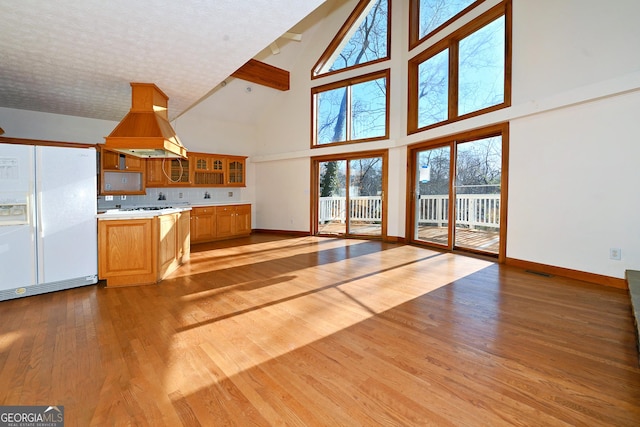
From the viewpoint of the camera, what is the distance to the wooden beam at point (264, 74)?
6.85m

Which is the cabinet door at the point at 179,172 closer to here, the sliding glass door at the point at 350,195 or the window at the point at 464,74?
the sliding glass door at the point at 350,195

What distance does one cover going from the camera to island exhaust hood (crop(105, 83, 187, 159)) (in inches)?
140

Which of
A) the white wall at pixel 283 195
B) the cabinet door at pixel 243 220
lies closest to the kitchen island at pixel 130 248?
the cabinet door at pixel 243 220

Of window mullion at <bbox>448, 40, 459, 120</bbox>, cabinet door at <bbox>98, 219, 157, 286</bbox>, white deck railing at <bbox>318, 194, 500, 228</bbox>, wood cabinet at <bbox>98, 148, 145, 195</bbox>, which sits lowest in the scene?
cabinet door at <bbox>98, 219, 157, 286</bbox>

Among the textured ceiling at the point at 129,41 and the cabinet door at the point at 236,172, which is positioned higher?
the textured ceiling at the point at 129,41

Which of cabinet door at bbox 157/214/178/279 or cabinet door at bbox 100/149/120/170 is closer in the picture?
cabinet door at bbox 157/214/178/279

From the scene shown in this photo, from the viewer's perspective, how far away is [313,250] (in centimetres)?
548

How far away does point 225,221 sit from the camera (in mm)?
6926

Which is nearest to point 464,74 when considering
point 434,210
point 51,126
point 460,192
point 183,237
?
point 460,192

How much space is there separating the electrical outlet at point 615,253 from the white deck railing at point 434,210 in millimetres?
1657

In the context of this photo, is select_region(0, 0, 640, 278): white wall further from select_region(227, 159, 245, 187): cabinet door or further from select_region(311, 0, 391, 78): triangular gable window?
select_region(227, 159, 245, 187): cabinet door

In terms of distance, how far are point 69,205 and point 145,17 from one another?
2.18 m

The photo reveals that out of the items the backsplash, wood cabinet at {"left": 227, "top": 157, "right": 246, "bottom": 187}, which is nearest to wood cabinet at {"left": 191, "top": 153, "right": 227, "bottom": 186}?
wood cabinet at {"left": 227, "top": 157, "right": 246, "bottom": 187}

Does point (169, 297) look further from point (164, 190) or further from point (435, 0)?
point (435, 0)
